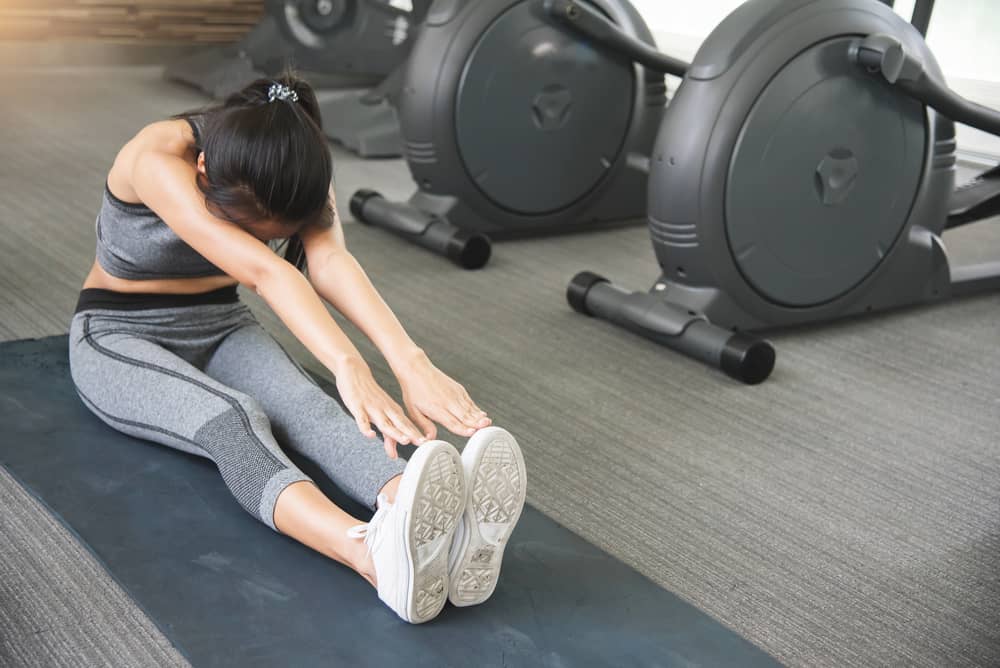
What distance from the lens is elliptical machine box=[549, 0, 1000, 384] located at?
238cm

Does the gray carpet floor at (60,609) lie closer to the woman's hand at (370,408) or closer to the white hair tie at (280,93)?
the woman's hand at (370,408)

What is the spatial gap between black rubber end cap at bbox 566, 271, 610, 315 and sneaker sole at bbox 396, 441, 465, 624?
1.41 metres

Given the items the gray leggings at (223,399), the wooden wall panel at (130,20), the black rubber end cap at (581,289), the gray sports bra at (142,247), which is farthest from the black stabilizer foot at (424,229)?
the wooden wall panel at (130,20)

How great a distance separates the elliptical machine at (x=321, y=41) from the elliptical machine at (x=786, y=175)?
8.29 feet

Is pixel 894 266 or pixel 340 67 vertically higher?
pixel 894 266

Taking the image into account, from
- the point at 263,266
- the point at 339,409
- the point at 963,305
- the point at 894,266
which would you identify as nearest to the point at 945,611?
the point at 339,409

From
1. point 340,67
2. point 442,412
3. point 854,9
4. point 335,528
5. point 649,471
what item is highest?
point 854,9

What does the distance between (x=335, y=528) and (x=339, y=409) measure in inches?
13.2

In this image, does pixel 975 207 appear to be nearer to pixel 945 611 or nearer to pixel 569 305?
pixel 569 305

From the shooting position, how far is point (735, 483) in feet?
6.31

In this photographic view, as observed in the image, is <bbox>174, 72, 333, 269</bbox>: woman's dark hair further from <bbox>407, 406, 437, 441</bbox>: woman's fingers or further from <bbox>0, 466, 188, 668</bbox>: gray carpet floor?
<bbox>0, 466, 188, 668</bbox>: gray carpet floor

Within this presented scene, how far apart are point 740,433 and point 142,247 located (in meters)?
1.17

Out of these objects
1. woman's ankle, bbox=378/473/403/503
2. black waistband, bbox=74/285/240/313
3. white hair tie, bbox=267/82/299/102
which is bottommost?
black waistband, bbox=74/285/240/313

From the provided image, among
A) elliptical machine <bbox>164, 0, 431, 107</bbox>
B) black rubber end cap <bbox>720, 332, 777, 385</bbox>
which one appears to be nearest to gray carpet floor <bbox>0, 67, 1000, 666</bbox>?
black rubber end cap <bbox>720, 332, 777, 385</bbox>
